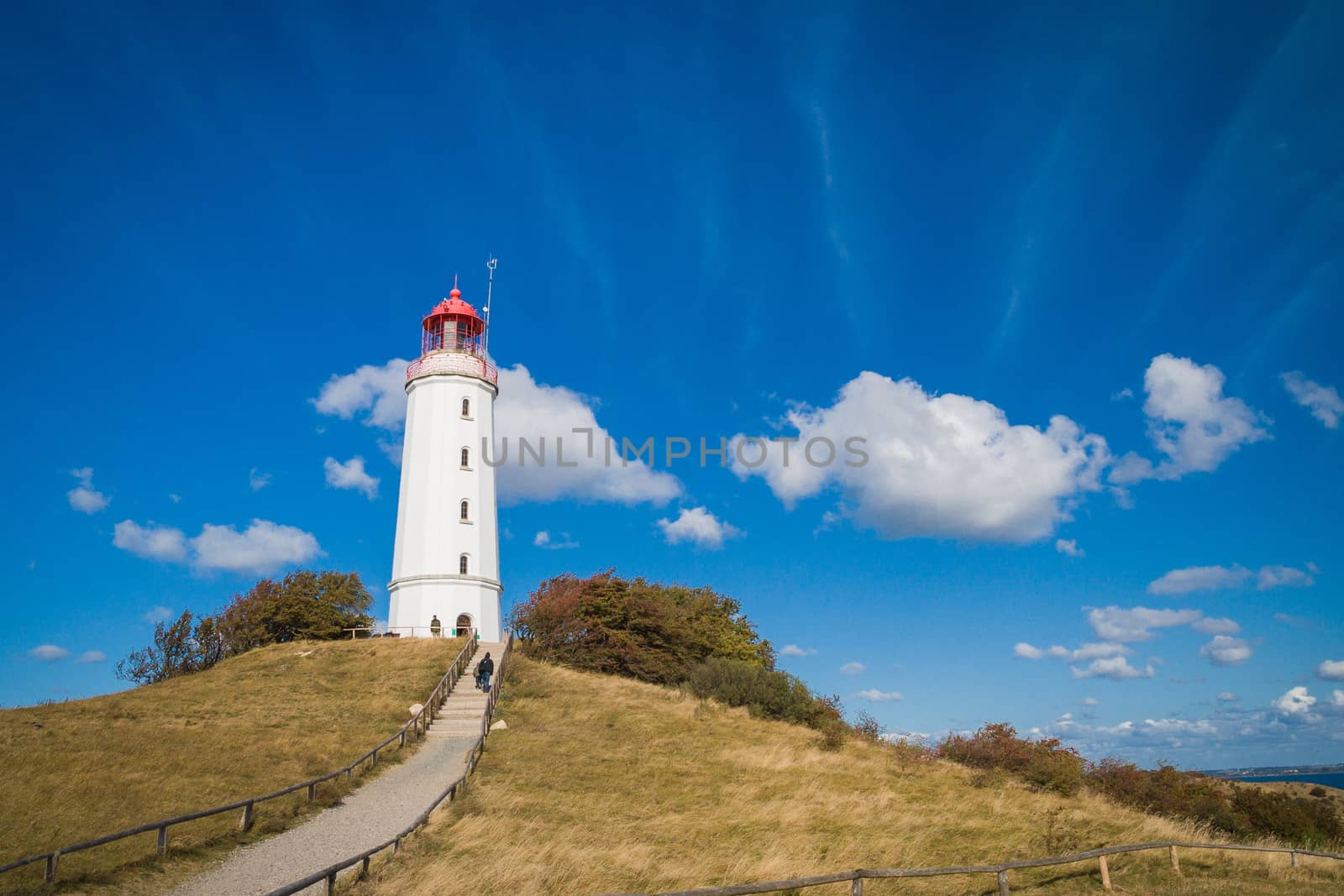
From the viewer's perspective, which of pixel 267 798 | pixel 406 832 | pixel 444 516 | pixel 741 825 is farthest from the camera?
pixel 444 516

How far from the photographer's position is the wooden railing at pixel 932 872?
862cm

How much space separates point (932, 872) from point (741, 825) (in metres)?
5.02

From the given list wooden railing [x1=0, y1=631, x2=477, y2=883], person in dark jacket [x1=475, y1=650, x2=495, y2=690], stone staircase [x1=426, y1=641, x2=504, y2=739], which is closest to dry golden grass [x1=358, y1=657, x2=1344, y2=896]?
stone staircase [x1=426, y1=641, x2=504, y2=739]

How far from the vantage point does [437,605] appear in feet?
123

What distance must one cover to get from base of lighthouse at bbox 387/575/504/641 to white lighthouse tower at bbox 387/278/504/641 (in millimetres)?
38

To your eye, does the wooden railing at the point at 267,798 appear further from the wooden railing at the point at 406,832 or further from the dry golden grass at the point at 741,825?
the dry golden grass at the point at 741,825

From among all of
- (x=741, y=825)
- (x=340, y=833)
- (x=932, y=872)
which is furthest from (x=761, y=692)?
(x=932, y=872)

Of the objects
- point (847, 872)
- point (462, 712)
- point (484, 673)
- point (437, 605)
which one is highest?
point (437, 605)

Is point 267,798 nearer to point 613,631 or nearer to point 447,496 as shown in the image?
point 613,631

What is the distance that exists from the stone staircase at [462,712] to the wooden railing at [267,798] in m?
0.23

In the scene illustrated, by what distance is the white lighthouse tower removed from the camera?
1492 inches

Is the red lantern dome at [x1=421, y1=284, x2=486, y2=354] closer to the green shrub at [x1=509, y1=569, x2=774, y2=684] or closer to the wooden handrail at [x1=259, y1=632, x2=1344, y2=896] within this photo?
the green shrub at [x1=509, y1=569, x2=774, y2=684]

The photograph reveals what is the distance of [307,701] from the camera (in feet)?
82.2

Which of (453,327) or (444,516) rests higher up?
(453,327)
